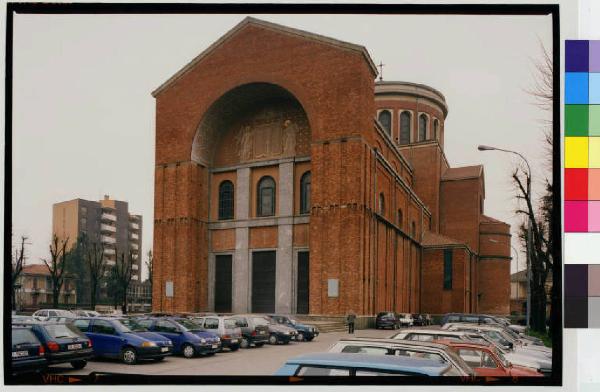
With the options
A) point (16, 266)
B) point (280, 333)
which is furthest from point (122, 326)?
point (280, 333)

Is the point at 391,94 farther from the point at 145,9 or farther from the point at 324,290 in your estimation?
the point at 145,9

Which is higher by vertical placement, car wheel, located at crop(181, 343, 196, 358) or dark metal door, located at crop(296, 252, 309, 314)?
dark metal door, located at crop(296, 252, 309, 314)

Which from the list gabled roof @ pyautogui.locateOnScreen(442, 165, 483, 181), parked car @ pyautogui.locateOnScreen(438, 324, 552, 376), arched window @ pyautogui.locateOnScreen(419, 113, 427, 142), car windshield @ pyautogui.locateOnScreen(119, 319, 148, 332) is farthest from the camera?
arched window @ pyautogui.locateOnScreen(419, 113, 427, 142)

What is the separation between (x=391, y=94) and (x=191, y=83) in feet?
22.1

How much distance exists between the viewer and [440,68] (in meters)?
11.9

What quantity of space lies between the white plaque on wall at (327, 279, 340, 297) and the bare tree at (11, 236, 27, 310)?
29.4 feet

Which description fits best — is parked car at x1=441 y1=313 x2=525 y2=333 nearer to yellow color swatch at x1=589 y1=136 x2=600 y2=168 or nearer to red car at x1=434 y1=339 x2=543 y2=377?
red car at x1=434 y1=339 x2=543 y2=377

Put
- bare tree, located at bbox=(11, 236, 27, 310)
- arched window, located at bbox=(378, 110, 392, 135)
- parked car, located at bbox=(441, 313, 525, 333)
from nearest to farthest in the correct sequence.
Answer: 1. bare tree, located at bbox=(11, 236, 27, 310)
2. parked car, located at bbox=(441, 313, 525, 333)
3. arched window, located at bbox=(378, 110, 392, 135)

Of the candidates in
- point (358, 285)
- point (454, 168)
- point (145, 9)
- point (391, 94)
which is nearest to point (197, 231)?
point (358, 285)

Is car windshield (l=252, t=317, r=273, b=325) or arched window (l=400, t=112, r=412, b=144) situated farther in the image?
arched window (l=400, t=112, r=412, b=144)

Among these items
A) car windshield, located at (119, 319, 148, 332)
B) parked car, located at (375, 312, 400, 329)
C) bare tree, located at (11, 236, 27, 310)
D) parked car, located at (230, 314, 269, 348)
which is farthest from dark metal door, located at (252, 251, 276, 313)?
bare tree, located at (11, 236, 27, 310)

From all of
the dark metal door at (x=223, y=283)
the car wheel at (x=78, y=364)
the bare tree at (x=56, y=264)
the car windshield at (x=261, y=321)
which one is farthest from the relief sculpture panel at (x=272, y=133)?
the car wheel at (x=78, y=364)

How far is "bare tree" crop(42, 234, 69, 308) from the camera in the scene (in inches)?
468

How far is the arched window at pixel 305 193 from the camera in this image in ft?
63.3
